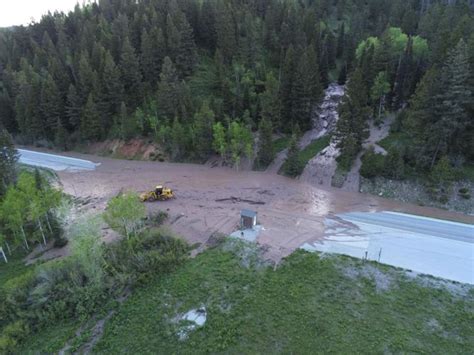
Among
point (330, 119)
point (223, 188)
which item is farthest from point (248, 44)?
point (223, 188)

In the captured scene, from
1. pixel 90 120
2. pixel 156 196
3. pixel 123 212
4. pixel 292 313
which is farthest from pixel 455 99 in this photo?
pixel 90 120

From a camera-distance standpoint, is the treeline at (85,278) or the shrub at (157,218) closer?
the treeline at (85,278)

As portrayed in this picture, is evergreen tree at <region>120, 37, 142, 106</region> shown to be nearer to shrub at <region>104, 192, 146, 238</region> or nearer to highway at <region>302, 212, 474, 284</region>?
shrub at <region>104, 192, 146, 238</region>

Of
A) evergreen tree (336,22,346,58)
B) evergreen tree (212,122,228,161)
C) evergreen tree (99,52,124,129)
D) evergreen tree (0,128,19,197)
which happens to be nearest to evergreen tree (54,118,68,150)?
evergreen tree (99,52,124,129)

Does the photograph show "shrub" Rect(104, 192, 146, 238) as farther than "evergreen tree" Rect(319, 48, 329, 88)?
No

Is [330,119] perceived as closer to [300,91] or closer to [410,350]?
[300,91]

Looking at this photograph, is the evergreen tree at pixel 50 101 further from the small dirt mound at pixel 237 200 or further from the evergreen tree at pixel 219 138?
the small dirt mound at pixel 237 200

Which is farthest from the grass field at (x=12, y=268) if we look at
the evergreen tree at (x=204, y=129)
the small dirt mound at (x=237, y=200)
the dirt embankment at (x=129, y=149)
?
the evergreen tree at (x=204, y=129)
